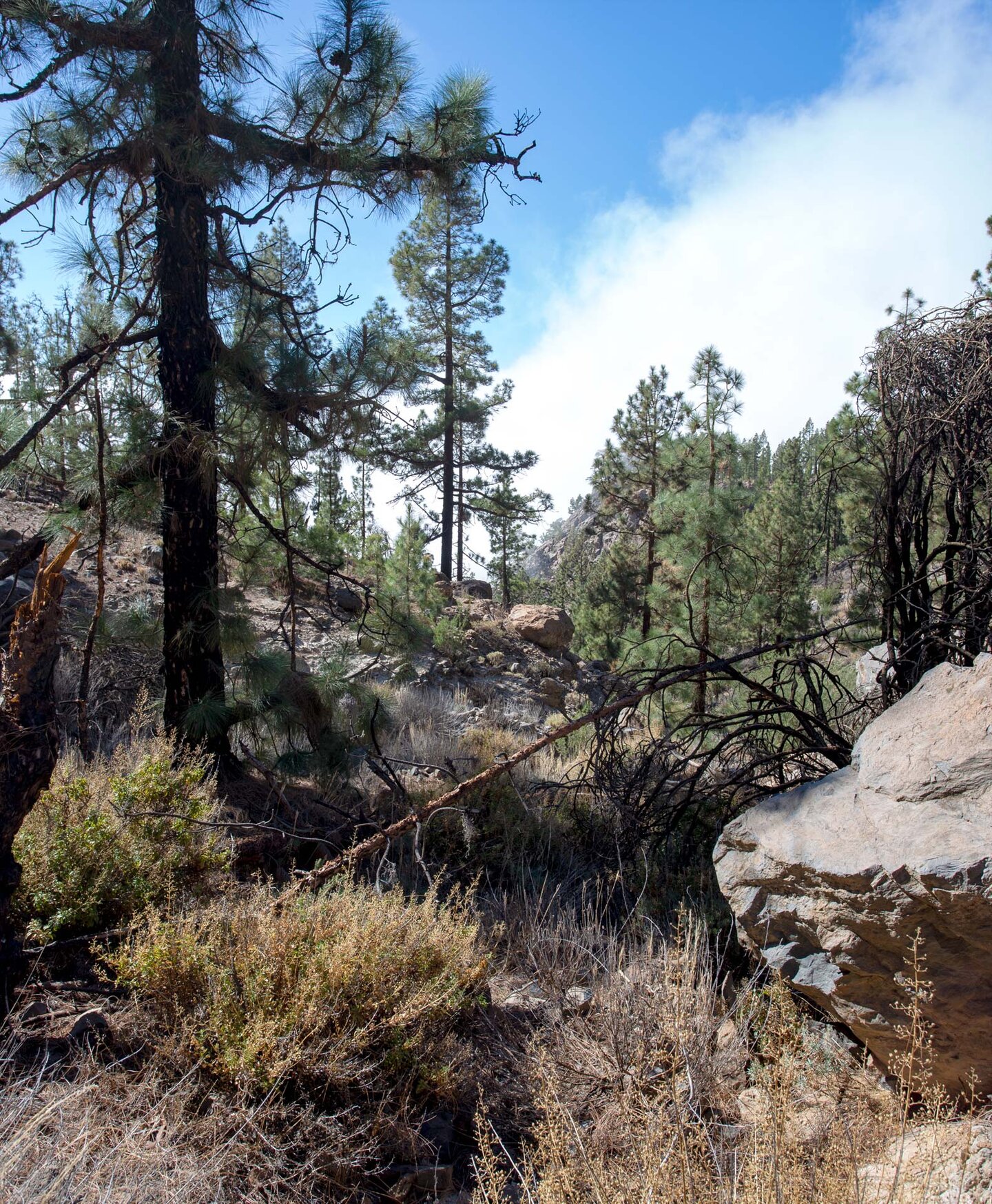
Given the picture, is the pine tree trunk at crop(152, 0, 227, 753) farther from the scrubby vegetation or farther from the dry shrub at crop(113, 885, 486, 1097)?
the dry shrub at crop(113, 885, 486, 1097)

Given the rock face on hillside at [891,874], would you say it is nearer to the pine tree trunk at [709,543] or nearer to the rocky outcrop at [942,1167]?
the rocky outcrop at [942,1167]

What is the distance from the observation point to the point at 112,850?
3.45m

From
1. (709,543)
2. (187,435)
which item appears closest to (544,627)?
(709,543)

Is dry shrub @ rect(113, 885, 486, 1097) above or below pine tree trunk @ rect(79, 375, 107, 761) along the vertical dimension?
below

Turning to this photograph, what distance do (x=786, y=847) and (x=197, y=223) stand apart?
18.1ft

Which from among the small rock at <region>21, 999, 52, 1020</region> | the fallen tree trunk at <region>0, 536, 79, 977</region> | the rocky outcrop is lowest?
the rocky outcrop

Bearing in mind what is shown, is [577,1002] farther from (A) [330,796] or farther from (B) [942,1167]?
(A) [330,796]

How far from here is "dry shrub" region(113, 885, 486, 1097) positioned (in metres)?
2.53

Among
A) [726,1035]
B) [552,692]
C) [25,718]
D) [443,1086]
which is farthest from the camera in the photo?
[552,692]

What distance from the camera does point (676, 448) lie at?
1222 cm

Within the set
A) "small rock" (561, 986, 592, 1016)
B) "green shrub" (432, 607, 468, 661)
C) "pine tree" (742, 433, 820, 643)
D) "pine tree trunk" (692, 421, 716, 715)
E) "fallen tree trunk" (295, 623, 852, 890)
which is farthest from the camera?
"green shrub" (432, 607, 468, 661)

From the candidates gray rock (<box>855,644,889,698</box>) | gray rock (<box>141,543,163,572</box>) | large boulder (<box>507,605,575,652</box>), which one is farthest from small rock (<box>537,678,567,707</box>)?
gray rock (<box>855,644,889,698</box>)

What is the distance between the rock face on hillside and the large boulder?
43.5ft

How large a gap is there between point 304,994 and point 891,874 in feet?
6.78
